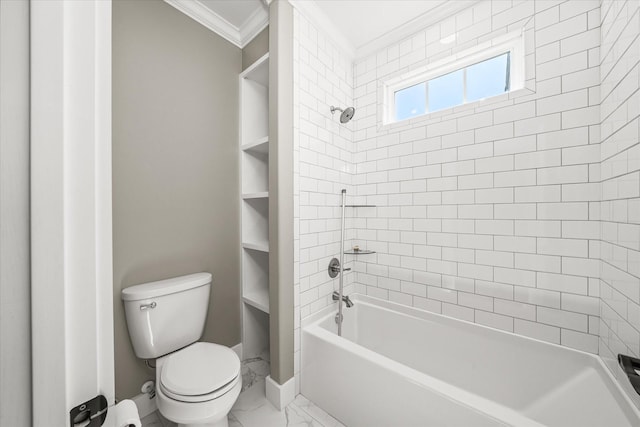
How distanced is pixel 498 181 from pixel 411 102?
920mm

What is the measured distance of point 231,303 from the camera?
1885 millimetres

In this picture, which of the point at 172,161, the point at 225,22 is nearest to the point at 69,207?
the point at 172,161

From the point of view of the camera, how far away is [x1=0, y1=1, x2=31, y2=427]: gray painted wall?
28cm

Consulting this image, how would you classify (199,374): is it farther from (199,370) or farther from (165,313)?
(165,313)

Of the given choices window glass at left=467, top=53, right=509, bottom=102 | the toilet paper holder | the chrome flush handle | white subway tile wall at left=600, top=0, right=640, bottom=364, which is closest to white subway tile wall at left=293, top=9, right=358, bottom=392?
the chrome flush handle

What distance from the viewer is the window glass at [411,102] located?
6.11 feet

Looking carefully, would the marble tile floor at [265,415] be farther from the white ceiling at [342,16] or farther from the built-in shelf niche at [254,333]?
the white ceiling at [342,16]

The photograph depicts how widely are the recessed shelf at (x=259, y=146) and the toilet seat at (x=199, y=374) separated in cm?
136

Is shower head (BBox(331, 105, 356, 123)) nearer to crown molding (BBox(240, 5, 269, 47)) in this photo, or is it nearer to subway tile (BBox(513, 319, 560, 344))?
crown molding (BBox(240, 5, 269, 47))

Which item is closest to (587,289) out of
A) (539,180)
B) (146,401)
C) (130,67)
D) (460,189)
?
(539,180)

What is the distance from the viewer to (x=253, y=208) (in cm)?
199

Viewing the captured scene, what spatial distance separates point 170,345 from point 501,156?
233 cm

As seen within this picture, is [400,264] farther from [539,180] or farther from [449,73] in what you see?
[449,73]

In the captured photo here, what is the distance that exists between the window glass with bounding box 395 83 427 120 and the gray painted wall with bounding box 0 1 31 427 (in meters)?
2.01
